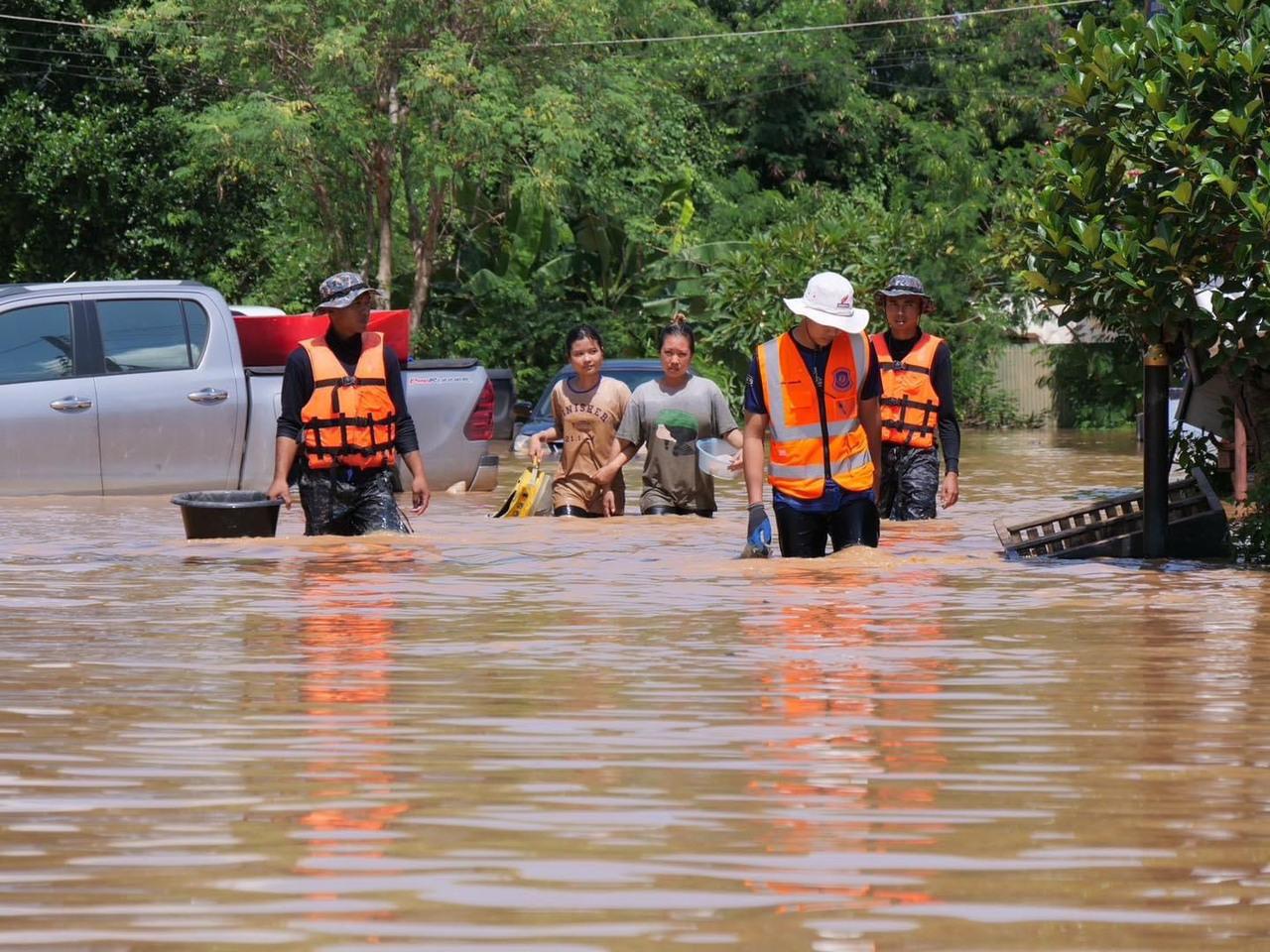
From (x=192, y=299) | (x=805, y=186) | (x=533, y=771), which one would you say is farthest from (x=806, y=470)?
(x=805, y=186)

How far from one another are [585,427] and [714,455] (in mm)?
889

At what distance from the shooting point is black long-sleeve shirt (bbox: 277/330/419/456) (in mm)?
10906

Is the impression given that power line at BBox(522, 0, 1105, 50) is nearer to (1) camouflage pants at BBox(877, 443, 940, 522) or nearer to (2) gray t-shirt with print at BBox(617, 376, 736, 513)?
(1) camouflage pants at BBox(877, 443, 940, 522)

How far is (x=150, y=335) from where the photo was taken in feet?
48.8

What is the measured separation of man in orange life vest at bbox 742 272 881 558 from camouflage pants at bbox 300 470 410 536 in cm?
192

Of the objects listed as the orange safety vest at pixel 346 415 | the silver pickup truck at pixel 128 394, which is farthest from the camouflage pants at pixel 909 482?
the silver pickup truck at pixel 128 394

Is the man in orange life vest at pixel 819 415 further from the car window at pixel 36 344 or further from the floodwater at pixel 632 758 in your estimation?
the car window at pixel 36 344

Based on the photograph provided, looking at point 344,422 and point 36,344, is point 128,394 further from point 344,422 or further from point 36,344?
point 344,422

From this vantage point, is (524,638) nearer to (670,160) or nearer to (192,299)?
(192,299)

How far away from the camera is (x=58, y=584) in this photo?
10711 mm

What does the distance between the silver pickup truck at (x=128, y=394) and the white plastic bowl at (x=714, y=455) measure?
11.8 feet

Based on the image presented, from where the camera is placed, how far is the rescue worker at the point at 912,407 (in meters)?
12.7

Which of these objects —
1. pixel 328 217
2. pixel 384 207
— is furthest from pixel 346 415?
pixel 328 217

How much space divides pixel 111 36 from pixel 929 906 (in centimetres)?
3077
